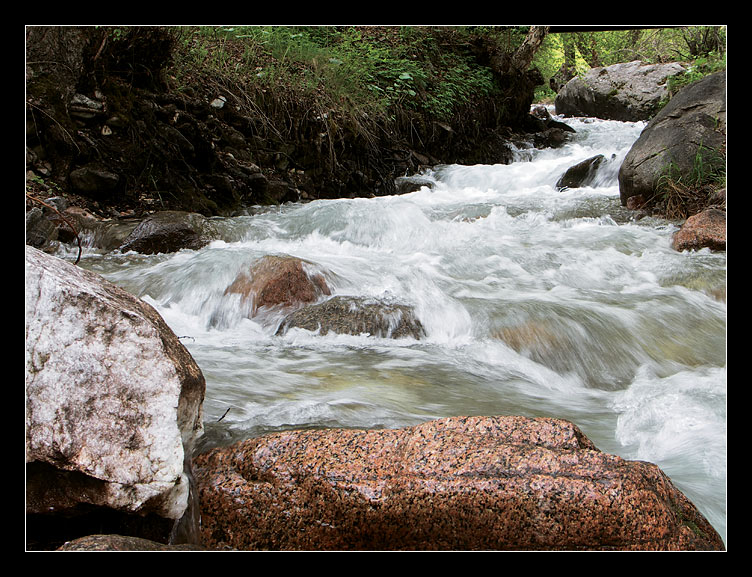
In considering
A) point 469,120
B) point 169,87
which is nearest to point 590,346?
point 169,87

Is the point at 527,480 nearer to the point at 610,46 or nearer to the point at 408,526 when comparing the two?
the point at 408,526

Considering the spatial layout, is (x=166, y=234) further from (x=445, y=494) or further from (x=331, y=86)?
(x=445, y=494)

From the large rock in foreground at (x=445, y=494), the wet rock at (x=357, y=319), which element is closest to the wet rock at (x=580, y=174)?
the wet rock at (x=357, y=319)

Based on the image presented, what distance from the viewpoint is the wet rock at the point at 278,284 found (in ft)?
12.9

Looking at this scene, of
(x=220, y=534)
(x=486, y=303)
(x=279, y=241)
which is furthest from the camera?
(x=279, y=241)

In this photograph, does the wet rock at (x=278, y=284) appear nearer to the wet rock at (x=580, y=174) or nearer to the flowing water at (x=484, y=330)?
the flowing water at (x=484, y=330)

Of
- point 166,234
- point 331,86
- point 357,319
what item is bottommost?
point 357,319

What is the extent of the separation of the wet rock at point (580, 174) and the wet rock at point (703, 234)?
9.66 feet

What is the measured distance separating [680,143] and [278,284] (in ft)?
16.4

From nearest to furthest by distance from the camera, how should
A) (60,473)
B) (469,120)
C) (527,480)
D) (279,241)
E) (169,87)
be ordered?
1. (60,473)
2. (527,480)
3. (279,241)
4. (169,87)
5. (469,120)

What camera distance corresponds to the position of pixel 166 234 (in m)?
5.33

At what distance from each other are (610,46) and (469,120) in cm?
663

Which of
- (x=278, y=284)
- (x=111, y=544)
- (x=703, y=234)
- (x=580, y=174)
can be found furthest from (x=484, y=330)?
(x=580, y=174)
